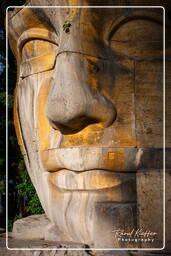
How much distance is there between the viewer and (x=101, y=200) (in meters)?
4.16

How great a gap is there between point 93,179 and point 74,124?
0.56m

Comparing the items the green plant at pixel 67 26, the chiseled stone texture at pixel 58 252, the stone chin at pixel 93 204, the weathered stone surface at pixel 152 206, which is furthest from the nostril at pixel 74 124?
the chiseled stone texture at pixel 58 252

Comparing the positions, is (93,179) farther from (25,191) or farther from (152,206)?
(25,191)

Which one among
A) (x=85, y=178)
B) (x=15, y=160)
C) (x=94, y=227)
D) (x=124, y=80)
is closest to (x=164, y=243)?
(x=94, y=227)

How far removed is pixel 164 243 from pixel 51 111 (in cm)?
163

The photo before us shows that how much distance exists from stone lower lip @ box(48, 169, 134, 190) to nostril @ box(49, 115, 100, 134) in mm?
418

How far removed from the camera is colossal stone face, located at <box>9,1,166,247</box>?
4164mm

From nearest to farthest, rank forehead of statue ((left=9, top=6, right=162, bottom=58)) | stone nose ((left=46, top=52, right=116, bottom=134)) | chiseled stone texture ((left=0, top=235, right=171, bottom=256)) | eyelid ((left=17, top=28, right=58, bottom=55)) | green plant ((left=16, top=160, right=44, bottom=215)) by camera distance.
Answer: chiseled stone texture ((left=0, top=235, right=171, bottom=256)) → stone nose ((left=46, top=52, right=116, bottom=134)) → forehead of statue ((left=9, top=6, right=162, bottom=58)) → eyelid ((left=17, top=28, right=58, bottom=55)) → green plant ((left=16, top=160, right=44, bottom=215))

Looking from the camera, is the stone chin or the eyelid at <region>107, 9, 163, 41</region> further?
the eyelid at <region>107, 9, 163, 41</region>

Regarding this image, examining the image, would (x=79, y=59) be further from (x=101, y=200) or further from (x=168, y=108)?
Answer: (x=101, y=200)

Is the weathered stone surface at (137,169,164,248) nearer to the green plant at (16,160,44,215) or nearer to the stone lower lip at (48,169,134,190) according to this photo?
the stone lower lip at (48,169,134,190)

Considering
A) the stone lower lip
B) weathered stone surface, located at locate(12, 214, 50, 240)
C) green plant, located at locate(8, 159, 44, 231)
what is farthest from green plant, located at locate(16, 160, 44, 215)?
the stone lower lip

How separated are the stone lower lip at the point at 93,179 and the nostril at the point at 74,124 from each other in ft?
1.37

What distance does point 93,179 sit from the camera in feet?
13.9
